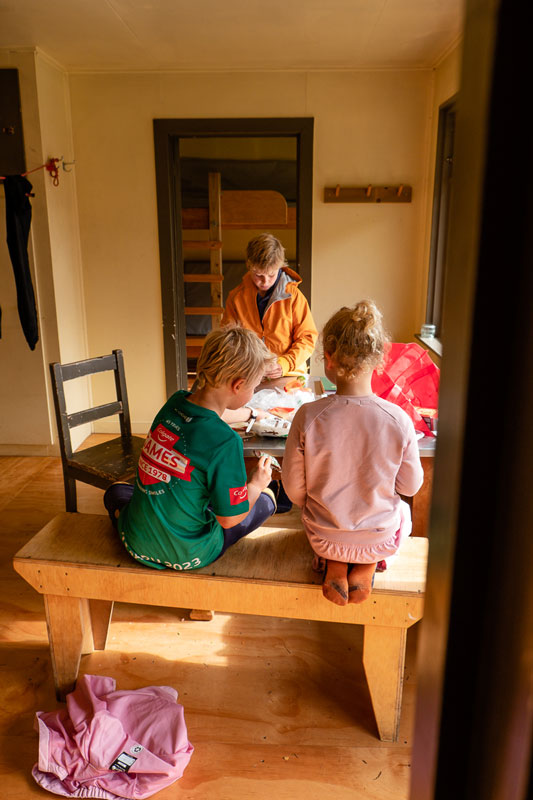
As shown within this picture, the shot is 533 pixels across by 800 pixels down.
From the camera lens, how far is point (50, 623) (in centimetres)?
196

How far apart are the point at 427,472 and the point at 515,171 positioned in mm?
2150

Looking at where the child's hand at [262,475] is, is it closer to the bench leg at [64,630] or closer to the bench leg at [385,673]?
the bench leg at [385,673]

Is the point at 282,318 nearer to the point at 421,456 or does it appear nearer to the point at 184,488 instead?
the point at 421,456

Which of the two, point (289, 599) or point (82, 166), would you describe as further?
point (82, 166)

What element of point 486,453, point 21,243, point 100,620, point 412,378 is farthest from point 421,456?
point 21,243

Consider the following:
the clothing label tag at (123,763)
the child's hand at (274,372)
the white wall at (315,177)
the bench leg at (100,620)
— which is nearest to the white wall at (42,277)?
the white wall at (315,177)

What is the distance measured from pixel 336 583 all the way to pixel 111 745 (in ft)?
2.56

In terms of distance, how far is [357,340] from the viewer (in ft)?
5.41

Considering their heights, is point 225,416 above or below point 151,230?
below

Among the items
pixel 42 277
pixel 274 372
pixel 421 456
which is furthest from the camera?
pixel 42 277

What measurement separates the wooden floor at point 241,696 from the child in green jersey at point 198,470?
1.66 ft

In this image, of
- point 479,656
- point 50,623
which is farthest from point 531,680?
point 50,623

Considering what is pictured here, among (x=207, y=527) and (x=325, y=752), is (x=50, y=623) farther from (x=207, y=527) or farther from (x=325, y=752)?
(x=325, y=752)

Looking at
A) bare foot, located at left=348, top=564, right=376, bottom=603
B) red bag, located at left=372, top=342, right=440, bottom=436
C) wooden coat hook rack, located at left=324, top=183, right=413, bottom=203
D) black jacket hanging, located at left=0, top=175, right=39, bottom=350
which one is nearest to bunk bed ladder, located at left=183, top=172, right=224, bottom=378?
wooden coat hook rack, located at left=324, top=183, right=413, bottom=203
